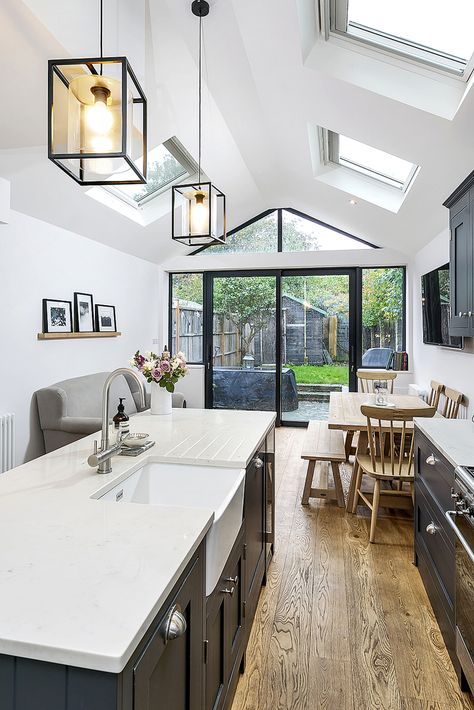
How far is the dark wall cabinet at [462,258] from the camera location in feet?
8.73

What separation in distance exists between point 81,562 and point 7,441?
3.02 m

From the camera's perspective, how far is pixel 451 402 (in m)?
3.73

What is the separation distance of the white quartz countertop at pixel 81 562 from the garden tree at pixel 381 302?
5.13 meters

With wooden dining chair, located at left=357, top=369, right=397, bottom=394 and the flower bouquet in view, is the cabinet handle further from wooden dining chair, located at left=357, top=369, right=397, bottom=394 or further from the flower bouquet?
wooden dining chair, located at left=357, top=369, right=397, bottom=394

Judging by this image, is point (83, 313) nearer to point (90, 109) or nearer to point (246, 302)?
point (246, 302)

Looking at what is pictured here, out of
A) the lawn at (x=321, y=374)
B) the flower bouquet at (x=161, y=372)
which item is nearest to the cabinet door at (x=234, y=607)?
the flower bouquet at (x=161, y=372)

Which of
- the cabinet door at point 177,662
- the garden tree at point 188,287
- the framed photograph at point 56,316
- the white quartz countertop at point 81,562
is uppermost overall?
the garden tree at point 188,287

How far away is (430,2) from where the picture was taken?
7.37ft

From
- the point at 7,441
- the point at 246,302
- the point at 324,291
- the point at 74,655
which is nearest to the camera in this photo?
the point at 74,655

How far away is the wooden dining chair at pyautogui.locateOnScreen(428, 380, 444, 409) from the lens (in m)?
4.09

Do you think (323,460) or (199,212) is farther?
(323,460)

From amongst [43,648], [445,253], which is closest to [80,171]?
[43,648]

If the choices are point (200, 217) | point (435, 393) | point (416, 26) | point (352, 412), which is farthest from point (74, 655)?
point (435, 393)

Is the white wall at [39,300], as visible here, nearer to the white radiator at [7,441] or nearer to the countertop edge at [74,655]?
the white radiator at [7,441]
